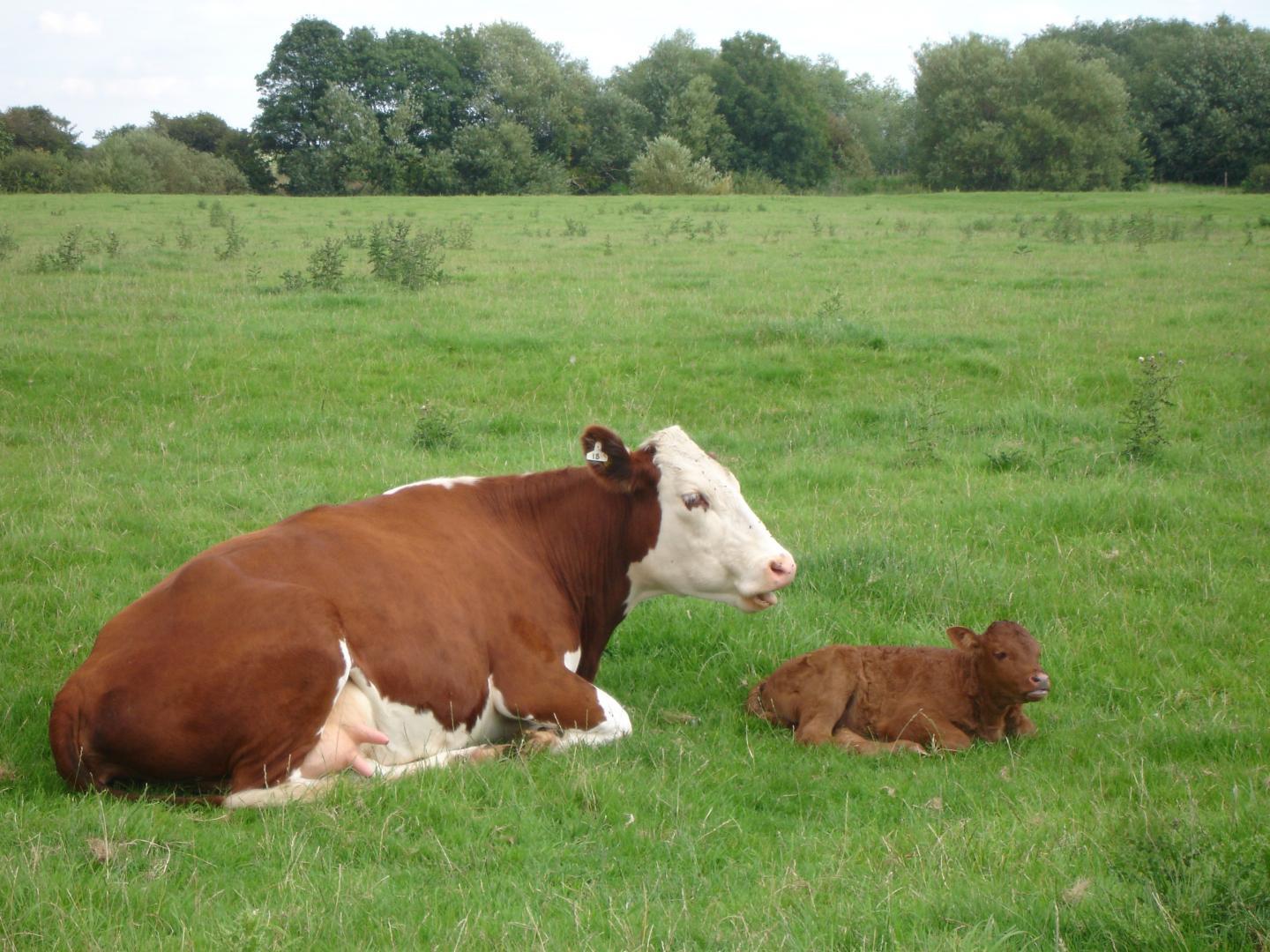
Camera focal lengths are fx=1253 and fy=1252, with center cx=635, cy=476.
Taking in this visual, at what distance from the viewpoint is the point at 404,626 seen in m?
5.62

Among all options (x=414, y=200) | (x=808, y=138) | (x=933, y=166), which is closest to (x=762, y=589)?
(x=414, y=200)

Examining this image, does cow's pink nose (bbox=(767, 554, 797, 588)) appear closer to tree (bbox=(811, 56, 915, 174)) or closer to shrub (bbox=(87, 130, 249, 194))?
shrub (bbox=(87, 130, 249, 194))

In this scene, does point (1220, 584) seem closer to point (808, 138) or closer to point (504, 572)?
point (504, 572)

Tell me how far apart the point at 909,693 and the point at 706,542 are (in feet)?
4.23

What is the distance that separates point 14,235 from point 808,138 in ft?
206

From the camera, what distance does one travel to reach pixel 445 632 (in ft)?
18.9

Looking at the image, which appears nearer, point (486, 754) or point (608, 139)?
point (486, 754)

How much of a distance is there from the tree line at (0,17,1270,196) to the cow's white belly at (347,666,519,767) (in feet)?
174

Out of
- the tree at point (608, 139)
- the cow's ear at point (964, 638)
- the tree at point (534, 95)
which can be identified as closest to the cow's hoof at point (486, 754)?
the cow's ear at point (964, 638)

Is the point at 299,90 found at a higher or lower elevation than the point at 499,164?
higher

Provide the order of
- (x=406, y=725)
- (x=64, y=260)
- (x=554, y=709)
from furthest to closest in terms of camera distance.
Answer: (x=64, y=260), (x=554, y=709), (x=406, y=725)

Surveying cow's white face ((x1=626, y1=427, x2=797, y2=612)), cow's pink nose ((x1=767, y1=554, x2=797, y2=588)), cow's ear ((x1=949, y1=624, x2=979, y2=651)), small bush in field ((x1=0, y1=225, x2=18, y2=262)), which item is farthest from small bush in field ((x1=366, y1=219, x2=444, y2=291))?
cow's ear ((x1=949, y1=624, x2=979, y2=651))

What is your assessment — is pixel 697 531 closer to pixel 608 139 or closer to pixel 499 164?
pixel 499 164

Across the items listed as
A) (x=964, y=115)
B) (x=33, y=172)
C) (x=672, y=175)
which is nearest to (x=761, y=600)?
(x=672, y=175)
